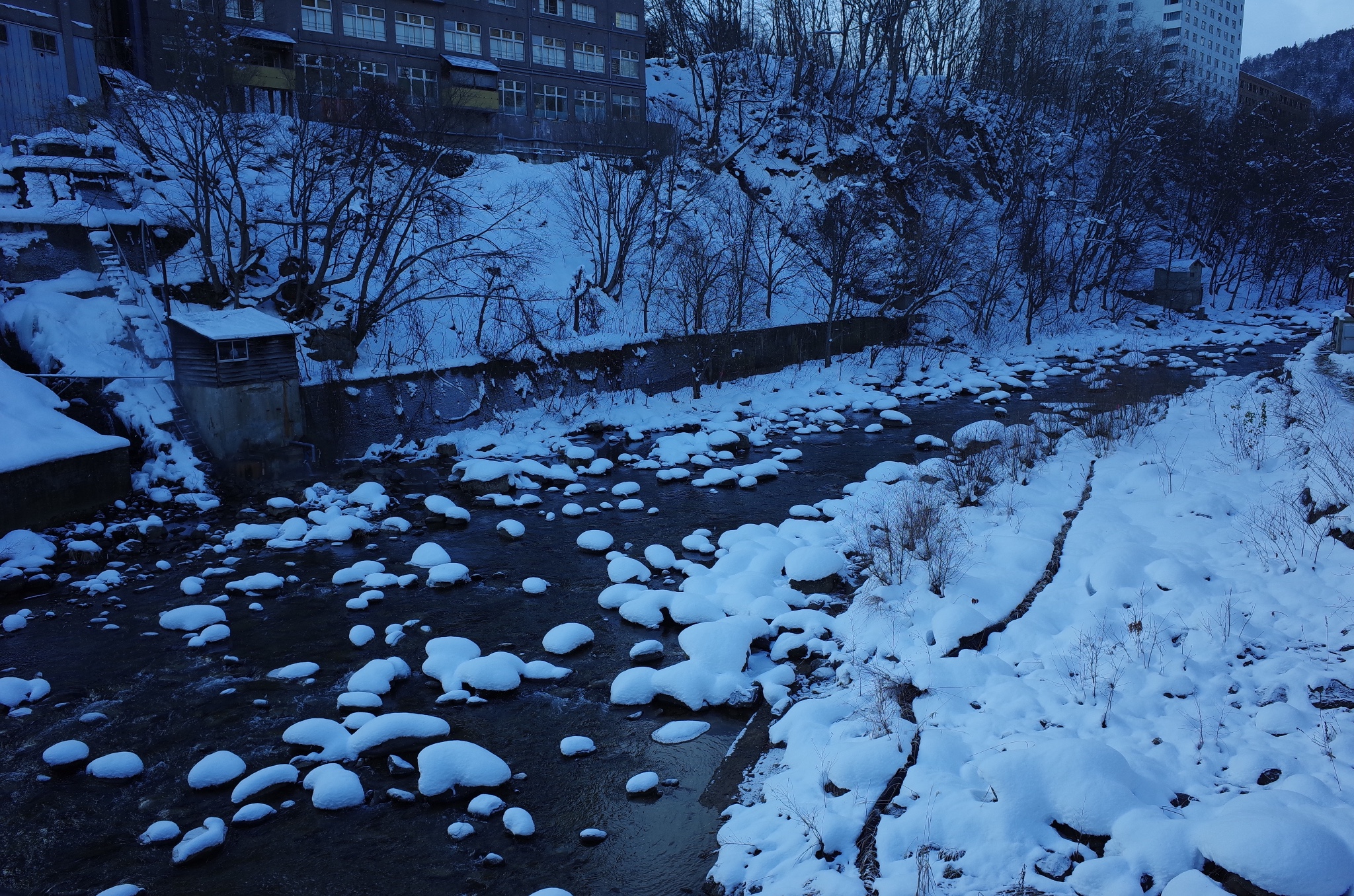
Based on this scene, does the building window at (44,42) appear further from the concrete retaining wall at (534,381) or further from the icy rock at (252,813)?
the icy rock at (252,813)

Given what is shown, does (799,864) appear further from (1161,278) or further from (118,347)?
(1161,278)

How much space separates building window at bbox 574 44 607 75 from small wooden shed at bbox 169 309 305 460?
24.0 meters

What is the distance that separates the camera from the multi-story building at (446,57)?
76.6ft

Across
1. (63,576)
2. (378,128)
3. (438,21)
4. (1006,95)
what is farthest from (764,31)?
(63,576)

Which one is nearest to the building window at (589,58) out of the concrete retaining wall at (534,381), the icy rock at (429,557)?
the concrete retaining wall at (534,381)

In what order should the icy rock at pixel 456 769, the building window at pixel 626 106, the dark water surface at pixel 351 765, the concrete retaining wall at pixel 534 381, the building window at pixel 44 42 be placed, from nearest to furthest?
1. the dark water surface at pixel 351 765
2. the icy rock at pixel 456 769
3. the concrete retaining wall at pixel 534 381
4. the building window at pixel 44 42
5. the building window at pixel 626 106

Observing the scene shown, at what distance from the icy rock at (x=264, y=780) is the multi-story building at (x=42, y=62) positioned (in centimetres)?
2030

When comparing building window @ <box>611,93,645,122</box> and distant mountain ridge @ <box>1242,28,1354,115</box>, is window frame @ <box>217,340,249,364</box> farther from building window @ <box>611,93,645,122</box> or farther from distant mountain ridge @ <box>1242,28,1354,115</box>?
distant mountain ridge @ <box>1242,28,1354,115</box>

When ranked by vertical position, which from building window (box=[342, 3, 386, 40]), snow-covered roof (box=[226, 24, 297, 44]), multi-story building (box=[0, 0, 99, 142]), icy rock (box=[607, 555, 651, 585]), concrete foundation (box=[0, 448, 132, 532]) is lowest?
icy rock (box=[607, 555, 651, 585])

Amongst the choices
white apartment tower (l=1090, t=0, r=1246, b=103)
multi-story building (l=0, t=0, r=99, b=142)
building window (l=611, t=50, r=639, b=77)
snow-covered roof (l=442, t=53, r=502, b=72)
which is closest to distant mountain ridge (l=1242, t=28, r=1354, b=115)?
white apartment tower (l=1090, t=0, r=1246, b=103)

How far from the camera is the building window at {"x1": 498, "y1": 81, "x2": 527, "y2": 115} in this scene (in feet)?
108

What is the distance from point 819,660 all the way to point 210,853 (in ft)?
18.1

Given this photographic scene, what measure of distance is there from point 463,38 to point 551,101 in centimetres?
419

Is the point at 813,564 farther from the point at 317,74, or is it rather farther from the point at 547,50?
the point at 547,50
